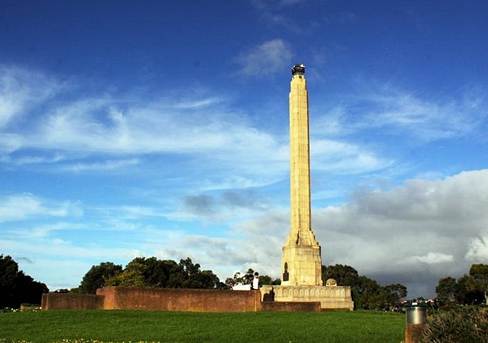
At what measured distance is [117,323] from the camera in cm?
2217

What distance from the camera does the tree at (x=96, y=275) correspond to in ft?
271

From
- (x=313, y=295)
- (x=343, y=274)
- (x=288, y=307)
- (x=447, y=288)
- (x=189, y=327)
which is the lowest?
(x=189, y=327)

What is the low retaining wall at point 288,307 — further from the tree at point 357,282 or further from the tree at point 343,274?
the tree at point 343,274

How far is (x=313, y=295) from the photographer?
38.5m

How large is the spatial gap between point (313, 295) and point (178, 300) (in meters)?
12.8

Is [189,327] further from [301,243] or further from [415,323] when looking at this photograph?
[301,243]

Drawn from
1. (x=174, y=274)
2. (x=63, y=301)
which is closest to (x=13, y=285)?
(x=174, y=274)

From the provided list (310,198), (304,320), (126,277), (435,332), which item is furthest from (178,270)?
(435,332)

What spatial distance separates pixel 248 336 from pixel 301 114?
25764 mm

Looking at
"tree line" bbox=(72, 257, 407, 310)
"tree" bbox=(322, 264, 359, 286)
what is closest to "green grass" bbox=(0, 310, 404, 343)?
"tree line" bbox=(72, 257, 407, 310)

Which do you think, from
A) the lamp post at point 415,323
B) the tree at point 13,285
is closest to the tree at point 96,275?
the tree at point 13,285

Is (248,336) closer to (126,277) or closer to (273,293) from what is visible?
(273,293)

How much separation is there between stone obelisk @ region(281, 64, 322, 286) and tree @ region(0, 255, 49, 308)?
1623 inches

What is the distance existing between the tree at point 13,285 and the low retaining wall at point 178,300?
4589 cm
